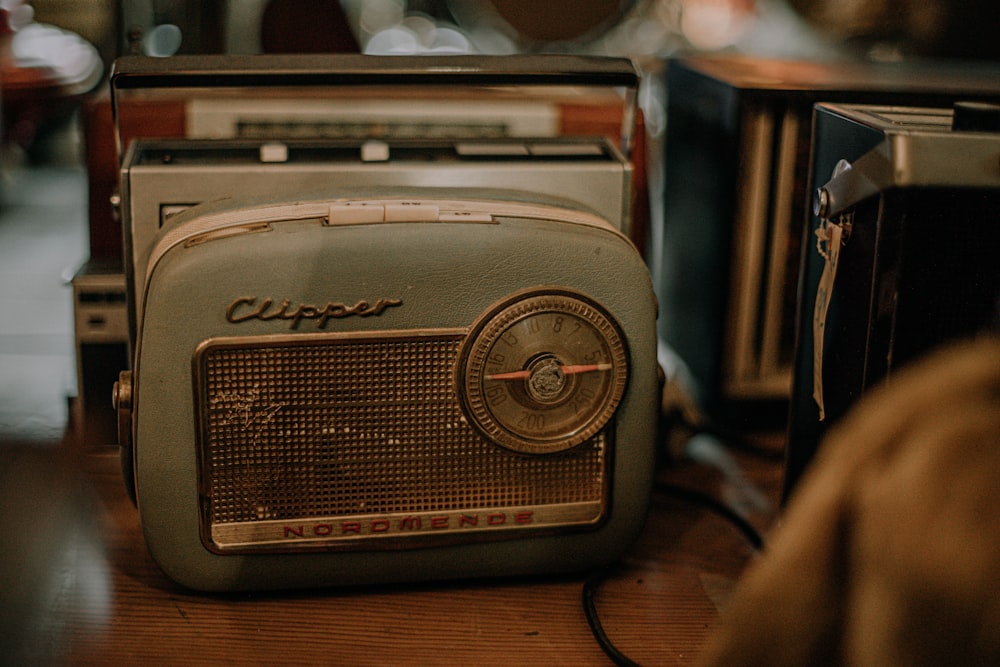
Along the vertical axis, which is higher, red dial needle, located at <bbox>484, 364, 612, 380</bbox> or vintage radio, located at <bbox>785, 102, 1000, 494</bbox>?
vintage radio, located at <bbox>785, 102, 1000, 494</bbox>

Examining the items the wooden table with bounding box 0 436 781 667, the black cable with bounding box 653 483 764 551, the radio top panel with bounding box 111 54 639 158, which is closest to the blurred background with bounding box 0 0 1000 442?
the radio top panel with bounding box 111 54 639 158

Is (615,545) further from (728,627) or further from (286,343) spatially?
(728,627)

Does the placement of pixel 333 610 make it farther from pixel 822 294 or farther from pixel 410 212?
pixel 822 294

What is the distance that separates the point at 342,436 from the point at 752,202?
44cm

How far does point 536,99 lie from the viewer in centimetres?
94

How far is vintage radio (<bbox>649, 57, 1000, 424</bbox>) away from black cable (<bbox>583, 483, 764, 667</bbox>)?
13cm

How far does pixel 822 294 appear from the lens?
0.63 m

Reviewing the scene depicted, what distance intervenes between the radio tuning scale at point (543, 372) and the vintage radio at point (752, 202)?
272 mm

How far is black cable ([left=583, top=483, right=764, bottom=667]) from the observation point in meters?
0.60

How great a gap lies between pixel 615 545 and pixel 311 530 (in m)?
0.20

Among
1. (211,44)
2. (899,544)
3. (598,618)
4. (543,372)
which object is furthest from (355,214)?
(211,44)

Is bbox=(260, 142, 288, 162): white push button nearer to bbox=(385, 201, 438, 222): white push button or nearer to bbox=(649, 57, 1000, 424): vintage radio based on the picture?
bbox=(385, 201, 438, 222): white push button

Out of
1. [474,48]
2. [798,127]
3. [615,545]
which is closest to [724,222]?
[798,127]

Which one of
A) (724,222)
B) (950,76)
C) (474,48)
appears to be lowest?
(474,48)
